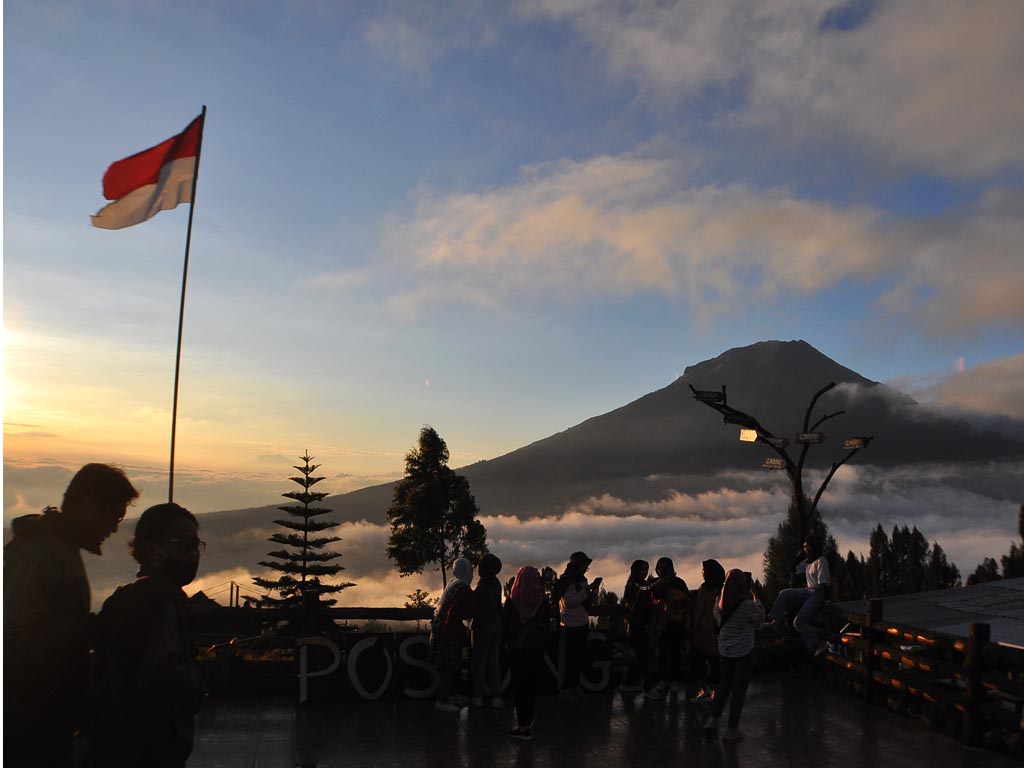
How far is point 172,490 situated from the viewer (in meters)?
11.4

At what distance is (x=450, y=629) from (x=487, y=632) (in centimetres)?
53

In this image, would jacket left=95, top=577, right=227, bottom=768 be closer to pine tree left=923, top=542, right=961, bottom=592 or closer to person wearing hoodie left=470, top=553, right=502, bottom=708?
person wearing hoodie left=470, top=553, right=502, bottom=708

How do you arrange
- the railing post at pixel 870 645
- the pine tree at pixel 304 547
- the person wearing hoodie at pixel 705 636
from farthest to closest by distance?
the pine tree at pixel 304 547
the railing post at pixel 870 645
the person wearing hoodie at pixel 705 636

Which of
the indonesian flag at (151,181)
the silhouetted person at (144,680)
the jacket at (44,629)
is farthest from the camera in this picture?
the indonesian flag at (151,181)

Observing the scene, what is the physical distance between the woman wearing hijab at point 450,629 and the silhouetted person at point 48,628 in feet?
20.4

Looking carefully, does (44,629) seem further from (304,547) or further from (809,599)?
(304,547)

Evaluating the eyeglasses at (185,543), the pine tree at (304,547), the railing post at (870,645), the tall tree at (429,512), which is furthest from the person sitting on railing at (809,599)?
the pine tree at (304,547)

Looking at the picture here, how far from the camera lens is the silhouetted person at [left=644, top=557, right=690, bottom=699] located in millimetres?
10938

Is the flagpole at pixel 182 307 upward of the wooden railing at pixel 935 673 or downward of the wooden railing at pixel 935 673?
upward

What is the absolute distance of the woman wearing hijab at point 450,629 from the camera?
10.0 meters

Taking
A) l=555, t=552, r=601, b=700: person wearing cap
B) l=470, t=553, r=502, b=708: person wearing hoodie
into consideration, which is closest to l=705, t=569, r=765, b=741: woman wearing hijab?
l=555, t=552, r=601, b=700: person wearing cap

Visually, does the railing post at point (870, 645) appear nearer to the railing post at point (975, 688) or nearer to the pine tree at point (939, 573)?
the railing post at point (975, 688)

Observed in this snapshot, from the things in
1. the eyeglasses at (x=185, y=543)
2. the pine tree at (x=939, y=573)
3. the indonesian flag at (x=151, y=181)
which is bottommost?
the pine tree at (x=939, y=573)

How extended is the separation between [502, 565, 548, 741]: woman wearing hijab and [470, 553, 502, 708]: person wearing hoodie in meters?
0.91
